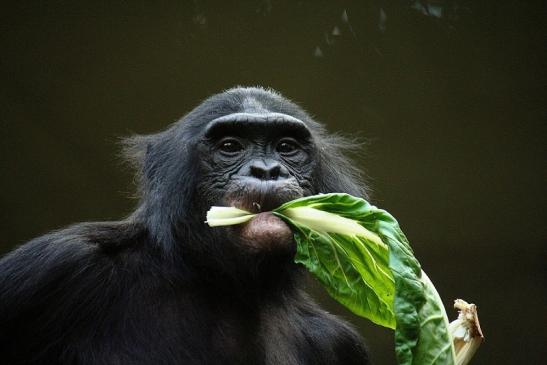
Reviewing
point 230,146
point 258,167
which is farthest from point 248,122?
point 258,167

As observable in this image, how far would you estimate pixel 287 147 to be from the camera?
4.05 meters

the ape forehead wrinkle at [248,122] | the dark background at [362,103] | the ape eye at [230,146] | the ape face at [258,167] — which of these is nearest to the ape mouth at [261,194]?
the ape face at [258,167]

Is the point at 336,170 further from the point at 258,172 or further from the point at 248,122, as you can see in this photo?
the point at 258,172

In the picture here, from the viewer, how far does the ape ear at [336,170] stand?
4.21m

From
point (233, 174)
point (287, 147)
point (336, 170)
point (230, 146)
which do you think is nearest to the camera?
point (233, 174)

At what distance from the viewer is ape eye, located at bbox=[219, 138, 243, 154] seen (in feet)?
12.9

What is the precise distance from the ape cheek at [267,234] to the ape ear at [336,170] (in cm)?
67

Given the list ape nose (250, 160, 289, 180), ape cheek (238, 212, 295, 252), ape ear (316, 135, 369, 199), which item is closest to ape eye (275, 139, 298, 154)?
ape ear (316, 135, 369, 199)

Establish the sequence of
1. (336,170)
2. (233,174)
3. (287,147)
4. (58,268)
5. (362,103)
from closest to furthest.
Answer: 1. (58,268)
2. (233,174)
3. (287,147)
4. (336,170)
5. (362,103)

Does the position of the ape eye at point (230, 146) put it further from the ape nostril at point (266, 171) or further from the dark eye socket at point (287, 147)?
the ape nostril at point (266, 171)

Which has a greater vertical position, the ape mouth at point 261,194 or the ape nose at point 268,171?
the ape nose at point 268,171

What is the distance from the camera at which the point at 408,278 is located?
2969 millimetres

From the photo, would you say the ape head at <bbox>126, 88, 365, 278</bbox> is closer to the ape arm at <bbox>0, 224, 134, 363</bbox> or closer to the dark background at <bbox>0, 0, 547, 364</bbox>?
the ape arm at <bbox>0, 224, 134, 363</bbox>

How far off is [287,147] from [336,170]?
482 millimetres
